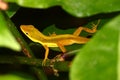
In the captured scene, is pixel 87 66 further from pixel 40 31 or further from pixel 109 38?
pixel 40 31

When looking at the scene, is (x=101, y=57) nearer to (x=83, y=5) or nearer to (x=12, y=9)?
(x=83, y=5)

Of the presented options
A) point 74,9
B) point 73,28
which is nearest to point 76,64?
point 74,9

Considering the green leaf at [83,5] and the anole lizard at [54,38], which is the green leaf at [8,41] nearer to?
the green leaf at [83,5]

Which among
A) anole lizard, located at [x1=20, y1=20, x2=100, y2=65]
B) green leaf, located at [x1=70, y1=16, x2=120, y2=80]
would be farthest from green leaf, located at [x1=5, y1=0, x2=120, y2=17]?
anole lizard, located at [x1=20, y1=20, x2=100, y2=65]

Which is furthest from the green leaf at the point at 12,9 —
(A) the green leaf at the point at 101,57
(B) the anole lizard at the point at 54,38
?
(A) the green leaf at the point at 101,57

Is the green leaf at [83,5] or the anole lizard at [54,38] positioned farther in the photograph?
the anole lizard at [54,38]

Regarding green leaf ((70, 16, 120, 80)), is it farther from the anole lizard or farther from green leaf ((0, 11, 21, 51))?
the anole lizard

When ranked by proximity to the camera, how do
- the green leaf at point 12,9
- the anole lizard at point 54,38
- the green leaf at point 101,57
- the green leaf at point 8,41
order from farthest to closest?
the anole lizard at point 54,38, the green leaf at point 12,9, the green leaf at point 101,57, the green leaf at point 8,41
